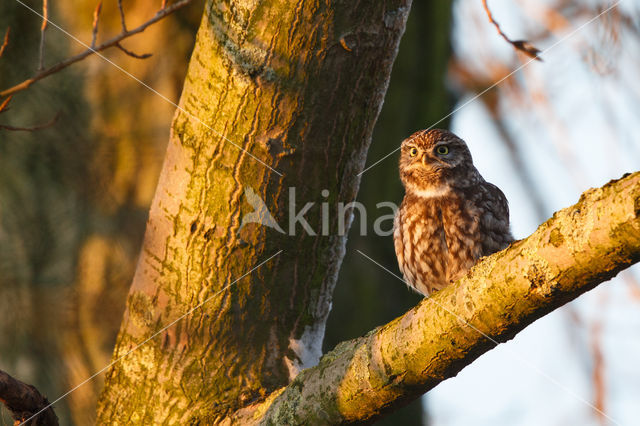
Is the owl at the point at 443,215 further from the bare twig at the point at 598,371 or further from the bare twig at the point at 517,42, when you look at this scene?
the bare twig at the point at 598,371

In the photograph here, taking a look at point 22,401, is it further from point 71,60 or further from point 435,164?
point 435,164

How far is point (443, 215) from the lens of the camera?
3.90 meters

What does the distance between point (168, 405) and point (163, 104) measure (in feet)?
5.81

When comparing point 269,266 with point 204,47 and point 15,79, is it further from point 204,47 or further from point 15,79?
point 15,79

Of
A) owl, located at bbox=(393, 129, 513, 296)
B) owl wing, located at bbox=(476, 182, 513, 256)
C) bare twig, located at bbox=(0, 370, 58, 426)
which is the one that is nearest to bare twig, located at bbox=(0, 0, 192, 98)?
bare twig, located at bbox=(0, 370, 58, 426)

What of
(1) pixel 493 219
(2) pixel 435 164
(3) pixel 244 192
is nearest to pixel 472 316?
(3) pixel 244 192

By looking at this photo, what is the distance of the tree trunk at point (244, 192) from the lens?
2.86 meters

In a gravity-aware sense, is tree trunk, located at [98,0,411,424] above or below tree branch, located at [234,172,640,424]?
above

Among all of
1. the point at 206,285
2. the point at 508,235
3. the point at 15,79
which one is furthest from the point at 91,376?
the point at 508,235

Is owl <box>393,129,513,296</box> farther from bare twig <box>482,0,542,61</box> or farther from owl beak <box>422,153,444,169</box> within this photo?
bare twig <box>482,0,542,61</box>

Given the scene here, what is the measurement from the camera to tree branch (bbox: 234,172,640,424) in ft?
5.79

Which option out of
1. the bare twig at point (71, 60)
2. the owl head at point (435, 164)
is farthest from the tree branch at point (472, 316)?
the owl head at point (435, 164)

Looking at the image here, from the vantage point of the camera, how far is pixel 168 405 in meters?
2.97

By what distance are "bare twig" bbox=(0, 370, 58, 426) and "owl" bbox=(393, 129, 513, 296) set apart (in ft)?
6.94
